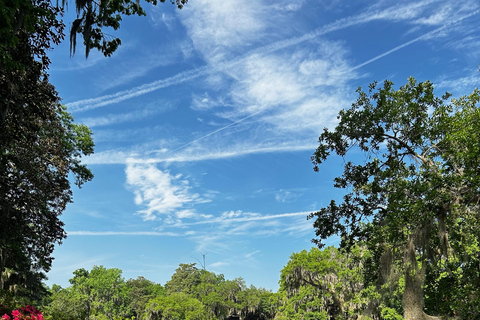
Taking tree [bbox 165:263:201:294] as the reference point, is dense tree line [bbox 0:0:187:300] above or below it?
below

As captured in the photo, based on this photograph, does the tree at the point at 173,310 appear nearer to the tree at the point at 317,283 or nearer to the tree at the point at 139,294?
the tree at the point at 139,294

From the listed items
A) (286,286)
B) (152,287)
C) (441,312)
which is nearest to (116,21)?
(441,312)

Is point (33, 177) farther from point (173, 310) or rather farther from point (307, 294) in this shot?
point (173, 310)

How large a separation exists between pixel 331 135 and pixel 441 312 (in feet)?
19.2

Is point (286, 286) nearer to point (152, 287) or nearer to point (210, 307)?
point (210, 307)

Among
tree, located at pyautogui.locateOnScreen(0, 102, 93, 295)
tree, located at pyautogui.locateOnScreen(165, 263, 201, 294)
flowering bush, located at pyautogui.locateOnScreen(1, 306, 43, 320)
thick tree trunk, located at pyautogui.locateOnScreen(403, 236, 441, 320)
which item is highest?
tree, located at pyautogui.locateOnScreen(165, 263, 201, 294)

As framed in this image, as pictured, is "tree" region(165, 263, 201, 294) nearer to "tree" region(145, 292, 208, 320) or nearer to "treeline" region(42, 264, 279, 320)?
"treeline" region(42, 264, 279, 320)

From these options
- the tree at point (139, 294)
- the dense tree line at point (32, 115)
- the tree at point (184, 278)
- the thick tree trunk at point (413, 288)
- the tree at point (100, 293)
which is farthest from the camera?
the tree at point (184, 278)

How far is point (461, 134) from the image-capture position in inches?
282

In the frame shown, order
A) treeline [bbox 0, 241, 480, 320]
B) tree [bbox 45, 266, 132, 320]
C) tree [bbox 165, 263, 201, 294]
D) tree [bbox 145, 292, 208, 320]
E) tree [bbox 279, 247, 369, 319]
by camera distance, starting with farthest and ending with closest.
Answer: tree [bbox 165, 263, 201, 294]
tree [bbox 45, 266, 132, 320]
tree [bbox 145, 292, 208, 320]
tree [bbox 279, 247, 369, 319]
treeline [bbox 0, 241, 480, 320]

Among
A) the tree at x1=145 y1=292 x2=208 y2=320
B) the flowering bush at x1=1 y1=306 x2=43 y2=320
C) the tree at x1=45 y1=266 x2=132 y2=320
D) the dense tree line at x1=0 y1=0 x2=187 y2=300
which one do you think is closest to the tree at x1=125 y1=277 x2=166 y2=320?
the tree at x1=45 y1=266 x2=132 y2=320

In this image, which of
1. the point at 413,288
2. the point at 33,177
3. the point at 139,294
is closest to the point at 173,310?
the point at 139,294

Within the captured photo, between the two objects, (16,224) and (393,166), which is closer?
(393,166)

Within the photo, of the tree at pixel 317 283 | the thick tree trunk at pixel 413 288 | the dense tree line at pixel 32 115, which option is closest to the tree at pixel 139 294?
the tree at pixel 317 283
